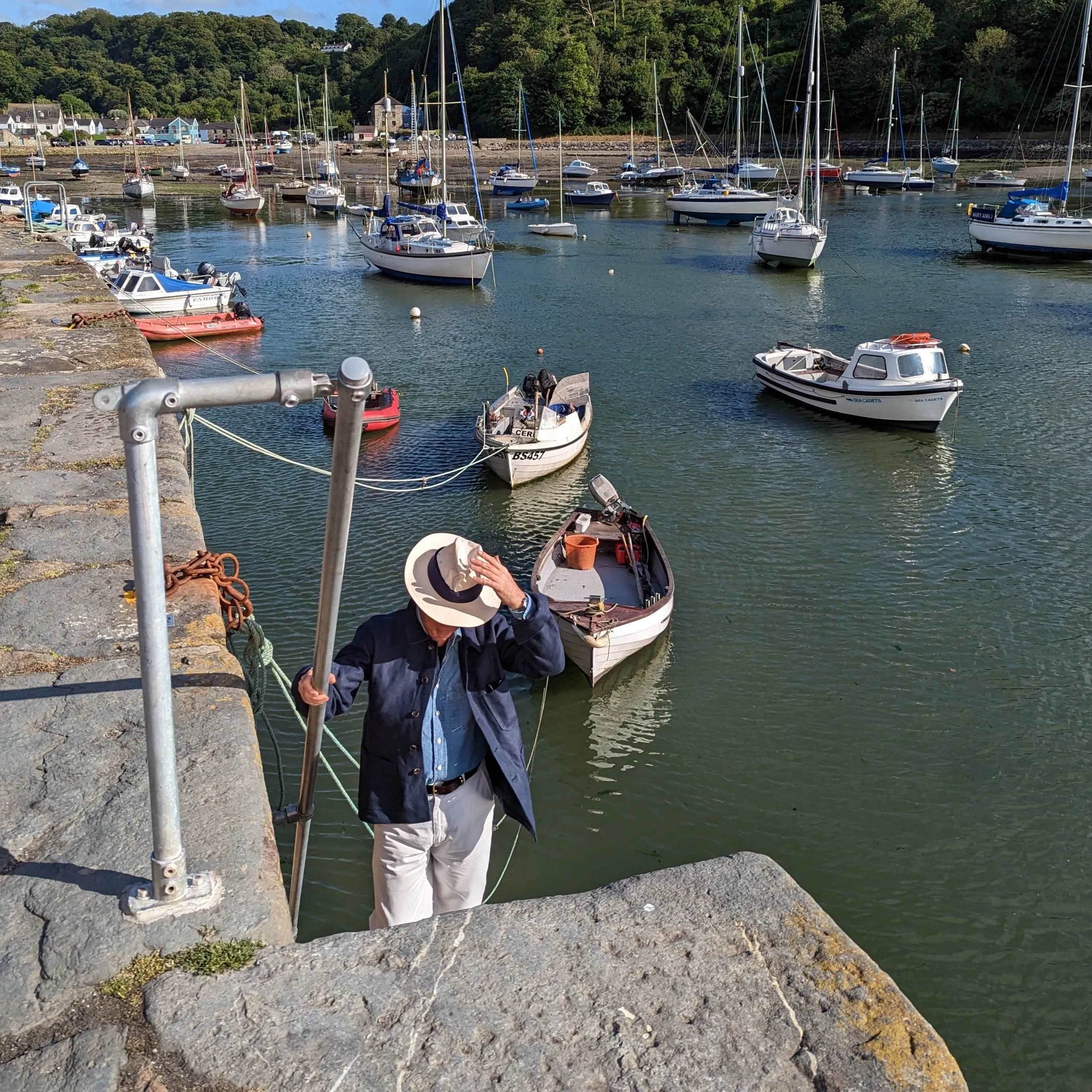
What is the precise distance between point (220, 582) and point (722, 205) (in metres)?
56.2

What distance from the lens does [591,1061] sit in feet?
11.6

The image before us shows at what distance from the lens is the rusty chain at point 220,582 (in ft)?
23.7

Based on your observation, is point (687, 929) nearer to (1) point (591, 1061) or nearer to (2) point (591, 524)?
(1) point (591, 1061)

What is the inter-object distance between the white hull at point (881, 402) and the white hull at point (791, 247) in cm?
2049

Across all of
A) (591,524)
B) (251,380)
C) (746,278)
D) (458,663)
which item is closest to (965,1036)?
(458,663)

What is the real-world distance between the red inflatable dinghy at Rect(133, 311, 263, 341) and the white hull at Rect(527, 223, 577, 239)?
2686 centimetres

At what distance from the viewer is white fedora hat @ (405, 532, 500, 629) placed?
460 centimetres

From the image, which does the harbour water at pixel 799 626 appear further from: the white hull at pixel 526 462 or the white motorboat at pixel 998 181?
the white motorboat at pixel 998 181

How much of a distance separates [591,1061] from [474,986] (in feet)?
1.66

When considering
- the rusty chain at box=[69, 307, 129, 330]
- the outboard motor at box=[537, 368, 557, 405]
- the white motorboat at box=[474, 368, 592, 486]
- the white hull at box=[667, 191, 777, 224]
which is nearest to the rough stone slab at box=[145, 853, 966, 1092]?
the white motorboat at box=[474, 368, 592, 486]

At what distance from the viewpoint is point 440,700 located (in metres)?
4.86

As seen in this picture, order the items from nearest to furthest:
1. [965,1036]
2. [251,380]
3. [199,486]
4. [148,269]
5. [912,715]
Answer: [251,380] → [965,1036] → [912,715] → [199,486] → [148,269]

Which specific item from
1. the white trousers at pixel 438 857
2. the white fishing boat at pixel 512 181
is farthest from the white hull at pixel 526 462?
the white fishing boat at pixel 512 181

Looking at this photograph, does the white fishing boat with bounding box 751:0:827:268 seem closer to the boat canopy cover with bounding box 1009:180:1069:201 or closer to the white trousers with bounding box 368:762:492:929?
the boat canopy cover with bounding box 1009:180:1069:201
